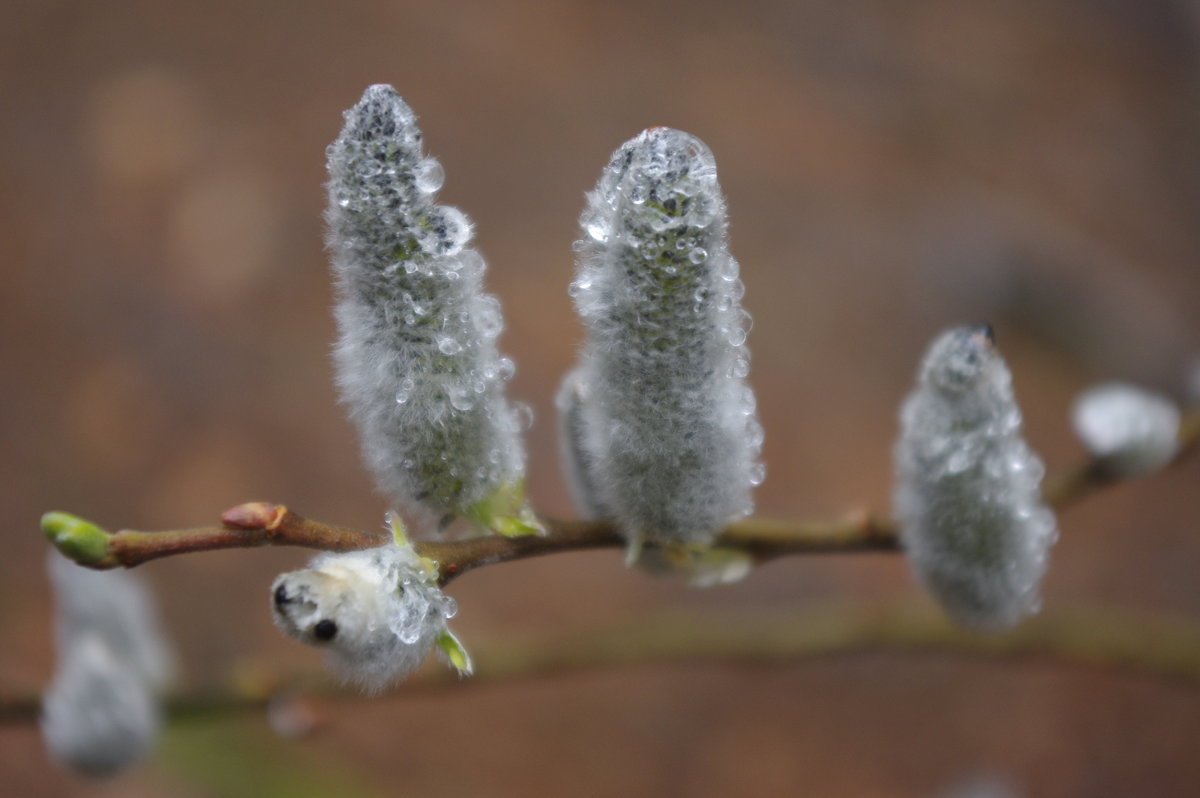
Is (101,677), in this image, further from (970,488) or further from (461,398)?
(970,488)

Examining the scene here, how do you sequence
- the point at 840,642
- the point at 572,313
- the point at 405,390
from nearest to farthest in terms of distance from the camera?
the point at 405,390
the point at 840,642
the point at 572,313

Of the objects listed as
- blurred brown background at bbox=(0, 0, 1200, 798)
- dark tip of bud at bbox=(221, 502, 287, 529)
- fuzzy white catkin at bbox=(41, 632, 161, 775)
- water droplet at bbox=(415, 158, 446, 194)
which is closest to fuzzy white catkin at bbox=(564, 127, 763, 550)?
water droplet at bbox=(415, 158, 446, 194)

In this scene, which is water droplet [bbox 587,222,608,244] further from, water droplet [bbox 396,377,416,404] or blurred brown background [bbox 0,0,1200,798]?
blurred brown background [bbox 0,0,1200,798]

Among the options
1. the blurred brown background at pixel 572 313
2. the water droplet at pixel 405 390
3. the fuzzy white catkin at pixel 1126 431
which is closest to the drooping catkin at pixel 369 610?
the water droplet at pixel 405 390

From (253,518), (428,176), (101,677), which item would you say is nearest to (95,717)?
(101,677)

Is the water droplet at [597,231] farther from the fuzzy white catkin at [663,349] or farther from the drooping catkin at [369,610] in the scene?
the drooping catkin at [369,610]

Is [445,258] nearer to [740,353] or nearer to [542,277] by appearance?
[740,353]
